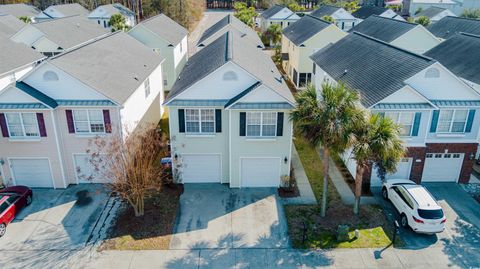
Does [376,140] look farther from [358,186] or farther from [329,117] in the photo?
[358,186]

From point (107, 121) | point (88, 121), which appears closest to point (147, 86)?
point (107, 121)

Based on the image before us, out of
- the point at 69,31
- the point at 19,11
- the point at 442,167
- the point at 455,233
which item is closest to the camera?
the point at 455,233

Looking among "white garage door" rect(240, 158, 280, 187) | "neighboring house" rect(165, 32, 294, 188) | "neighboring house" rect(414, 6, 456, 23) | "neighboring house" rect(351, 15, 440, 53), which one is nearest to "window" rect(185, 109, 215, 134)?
"neighboring house" rect(165, 32, 294, 188)

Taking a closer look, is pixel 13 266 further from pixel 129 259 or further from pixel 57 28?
pixel 57 28

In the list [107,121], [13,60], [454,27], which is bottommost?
[107,121]

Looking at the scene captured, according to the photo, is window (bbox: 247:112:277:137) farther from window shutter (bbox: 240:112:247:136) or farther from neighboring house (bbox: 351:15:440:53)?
neighboring house (bbox: 351:15:440:53)

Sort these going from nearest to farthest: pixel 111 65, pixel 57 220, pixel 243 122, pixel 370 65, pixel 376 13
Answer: pixel 57 220 < pixel 243 122 < pixel 111 65 < pixel 370 65 < pixel 376 13

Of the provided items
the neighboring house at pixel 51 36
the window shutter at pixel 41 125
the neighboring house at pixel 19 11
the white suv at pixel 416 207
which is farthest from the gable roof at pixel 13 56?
the neighboring house at pixel 19 11
